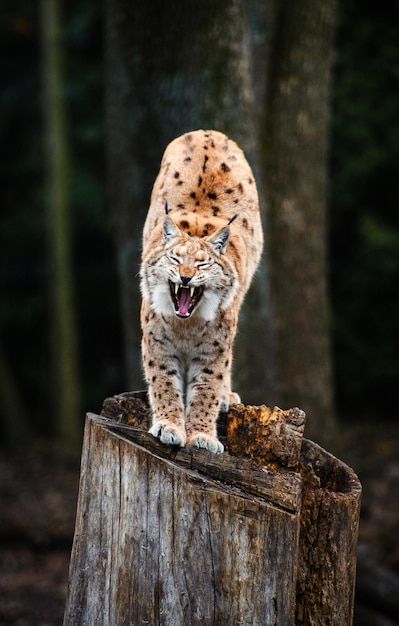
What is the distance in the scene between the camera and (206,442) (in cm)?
409

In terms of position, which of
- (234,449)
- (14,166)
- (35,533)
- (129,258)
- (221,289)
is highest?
(14,166)

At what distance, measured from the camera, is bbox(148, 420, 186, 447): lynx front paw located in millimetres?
3982

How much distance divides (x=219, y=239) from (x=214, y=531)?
5.10 ft

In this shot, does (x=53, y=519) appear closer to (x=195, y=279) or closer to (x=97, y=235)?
(x=97, y=235)

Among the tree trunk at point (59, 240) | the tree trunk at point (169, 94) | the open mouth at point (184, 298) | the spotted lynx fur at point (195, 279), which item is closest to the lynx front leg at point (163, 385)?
the spotted lynx fur at point (195, 279)

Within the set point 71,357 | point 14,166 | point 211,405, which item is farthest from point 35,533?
point 14,166

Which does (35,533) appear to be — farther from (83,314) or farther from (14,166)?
(14,166)

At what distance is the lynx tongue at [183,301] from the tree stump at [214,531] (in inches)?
22.4

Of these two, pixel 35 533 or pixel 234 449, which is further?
pixel 35 533

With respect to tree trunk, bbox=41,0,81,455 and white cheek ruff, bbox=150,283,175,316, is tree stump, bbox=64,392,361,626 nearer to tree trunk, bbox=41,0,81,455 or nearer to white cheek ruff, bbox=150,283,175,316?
white cheek ruff, bbox=150,283,175,316

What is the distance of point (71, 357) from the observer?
48.3 feet

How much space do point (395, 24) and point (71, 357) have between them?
7187 millimetres

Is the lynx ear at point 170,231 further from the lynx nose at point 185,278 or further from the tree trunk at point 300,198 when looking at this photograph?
the tree trunk at point 300,198

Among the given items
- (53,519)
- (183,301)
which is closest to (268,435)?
(183,301)
